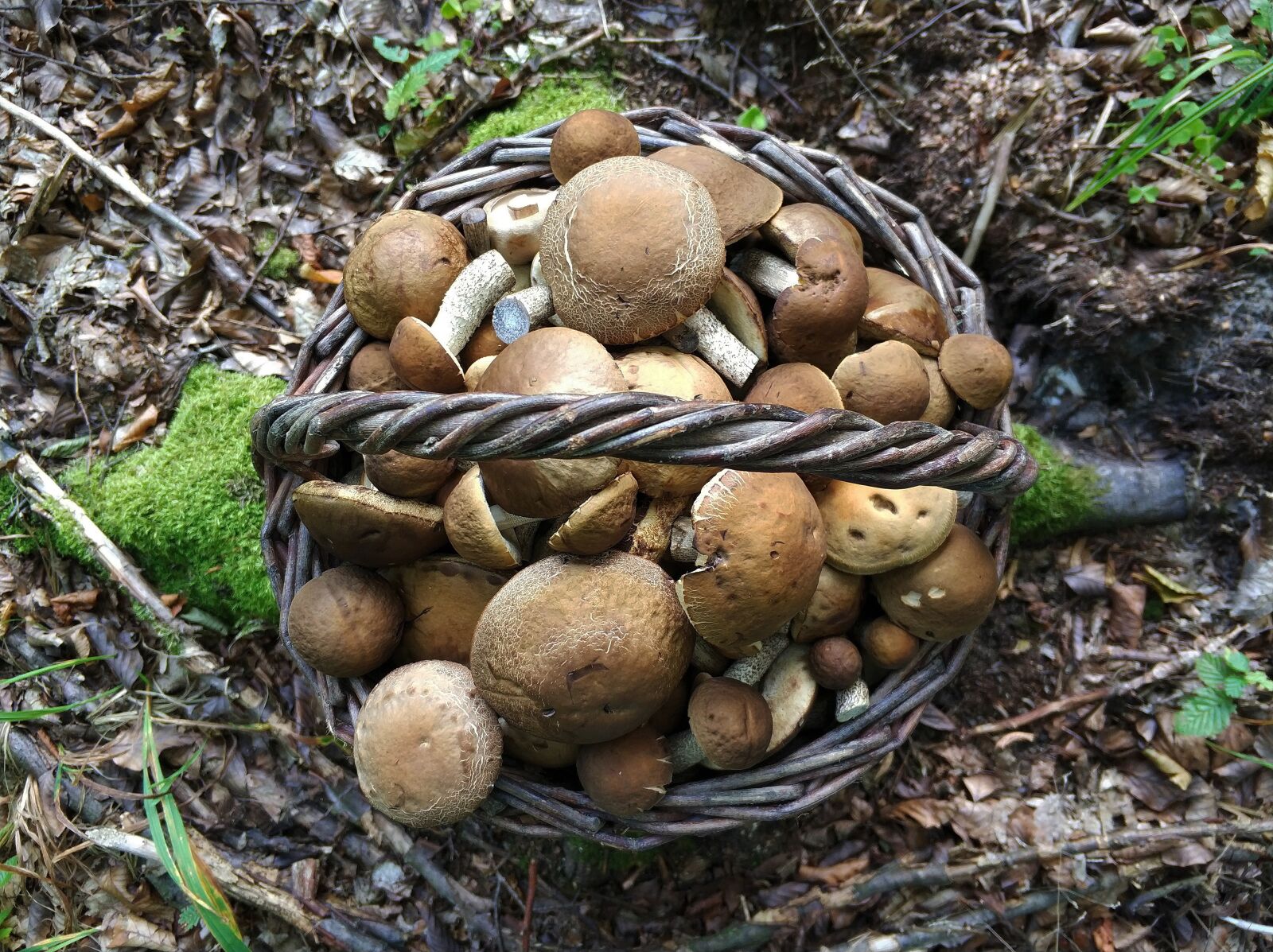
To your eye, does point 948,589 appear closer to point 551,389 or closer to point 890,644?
point 890,644

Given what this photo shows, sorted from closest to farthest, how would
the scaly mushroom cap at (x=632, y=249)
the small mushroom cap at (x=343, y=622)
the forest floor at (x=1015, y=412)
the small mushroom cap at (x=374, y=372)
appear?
1. the scaly mushroom cap at (x=632, y=249)
2. the small mushroom cap at (x=343, y=622)
3. the small mushroom cap at (x=374, y=372)
4. the forest floor at (x=1015, y=412)

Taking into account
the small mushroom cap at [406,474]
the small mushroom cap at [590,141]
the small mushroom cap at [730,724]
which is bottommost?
the small mushroom cap at [730,724]

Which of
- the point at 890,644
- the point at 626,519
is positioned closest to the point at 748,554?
the point at 626,519

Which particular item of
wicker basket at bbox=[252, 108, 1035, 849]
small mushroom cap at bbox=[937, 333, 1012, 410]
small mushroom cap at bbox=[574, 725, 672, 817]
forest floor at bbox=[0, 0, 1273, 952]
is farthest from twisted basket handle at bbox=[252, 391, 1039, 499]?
forest floor at bbox=[0, 0, 1273, 952]

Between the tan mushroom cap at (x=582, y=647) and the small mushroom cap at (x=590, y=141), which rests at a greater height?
the small mushroom cap at (x=590, y=141)

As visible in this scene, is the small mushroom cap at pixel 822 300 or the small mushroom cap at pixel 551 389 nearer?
the small mushroom cap at pixel 551 389

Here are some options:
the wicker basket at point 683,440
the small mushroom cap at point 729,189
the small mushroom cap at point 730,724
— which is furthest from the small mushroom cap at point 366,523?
the small mushroom cap at point 729,189

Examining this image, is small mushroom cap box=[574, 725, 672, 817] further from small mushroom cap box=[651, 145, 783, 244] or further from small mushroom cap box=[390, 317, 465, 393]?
small mushroom cap box=[651, 145, 783, 244]

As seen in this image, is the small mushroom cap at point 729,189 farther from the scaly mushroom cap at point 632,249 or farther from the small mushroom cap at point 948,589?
the small mushroom cap at point 948,589
